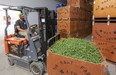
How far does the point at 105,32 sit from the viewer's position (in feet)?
10.6

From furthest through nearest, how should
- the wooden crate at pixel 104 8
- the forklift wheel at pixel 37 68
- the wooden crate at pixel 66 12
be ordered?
the wooden crate at pixel 66 12 < the wooden crate at pixel 104 8 < the forklift wheel at pixel 37 68

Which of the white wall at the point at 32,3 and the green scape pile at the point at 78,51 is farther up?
the white wall at the point at 32,3

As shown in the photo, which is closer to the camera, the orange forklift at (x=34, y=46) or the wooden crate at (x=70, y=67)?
→ the wooden crate at (x=70, y=67)

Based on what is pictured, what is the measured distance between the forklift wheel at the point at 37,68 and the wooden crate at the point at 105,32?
1798mm

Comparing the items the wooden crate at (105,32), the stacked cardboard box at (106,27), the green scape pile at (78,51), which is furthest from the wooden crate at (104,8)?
the green scape pile at (78,51)

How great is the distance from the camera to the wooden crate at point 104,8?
3.01 meters

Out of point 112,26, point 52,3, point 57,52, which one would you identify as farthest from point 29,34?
point 52,3

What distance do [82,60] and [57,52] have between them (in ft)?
1.50

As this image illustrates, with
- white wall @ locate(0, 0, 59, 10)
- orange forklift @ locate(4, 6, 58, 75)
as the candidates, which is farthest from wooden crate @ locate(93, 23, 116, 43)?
white wall @ locate(0, 0, 59, 10)

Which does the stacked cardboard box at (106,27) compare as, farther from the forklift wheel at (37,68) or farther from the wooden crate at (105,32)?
the forklift wheel at (37,68)

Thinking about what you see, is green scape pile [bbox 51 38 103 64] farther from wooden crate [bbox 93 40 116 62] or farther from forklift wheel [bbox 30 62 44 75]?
wooden crate [bbox 93 40 116 62]

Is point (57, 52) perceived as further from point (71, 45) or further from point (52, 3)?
point (52, 3)

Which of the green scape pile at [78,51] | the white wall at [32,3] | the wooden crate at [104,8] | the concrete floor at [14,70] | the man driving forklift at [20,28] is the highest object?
the white wall at [32,3]

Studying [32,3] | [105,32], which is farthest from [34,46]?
[32,3]
